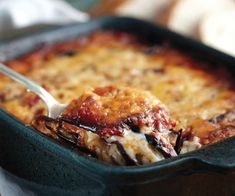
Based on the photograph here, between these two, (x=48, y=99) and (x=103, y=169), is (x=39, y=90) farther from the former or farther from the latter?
(x=103, y=169)

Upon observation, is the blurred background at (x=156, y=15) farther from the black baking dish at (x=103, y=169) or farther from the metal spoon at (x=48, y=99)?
the black baking dish at (x=103, y=169)

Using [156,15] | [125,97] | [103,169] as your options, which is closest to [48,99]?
[125,97]

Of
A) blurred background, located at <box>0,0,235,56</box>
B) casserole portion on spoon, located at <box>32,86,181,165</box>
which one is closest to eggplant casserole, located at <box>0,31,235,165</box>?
casserole portion on spoon, located at <box>32,86,181,165</box>

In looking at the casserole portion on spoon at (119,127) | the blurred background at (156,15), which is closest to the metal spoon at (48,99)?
the casserole portion on spoon at (119,127)

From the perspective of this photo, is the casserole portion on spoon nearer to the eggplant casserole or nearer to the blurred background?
the eggplant casserole

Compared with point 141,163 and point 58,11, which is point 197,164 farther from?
point 58,11

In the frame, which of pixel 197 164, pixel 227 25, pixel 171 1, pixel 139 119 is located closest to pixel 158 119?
pixel 139 119
